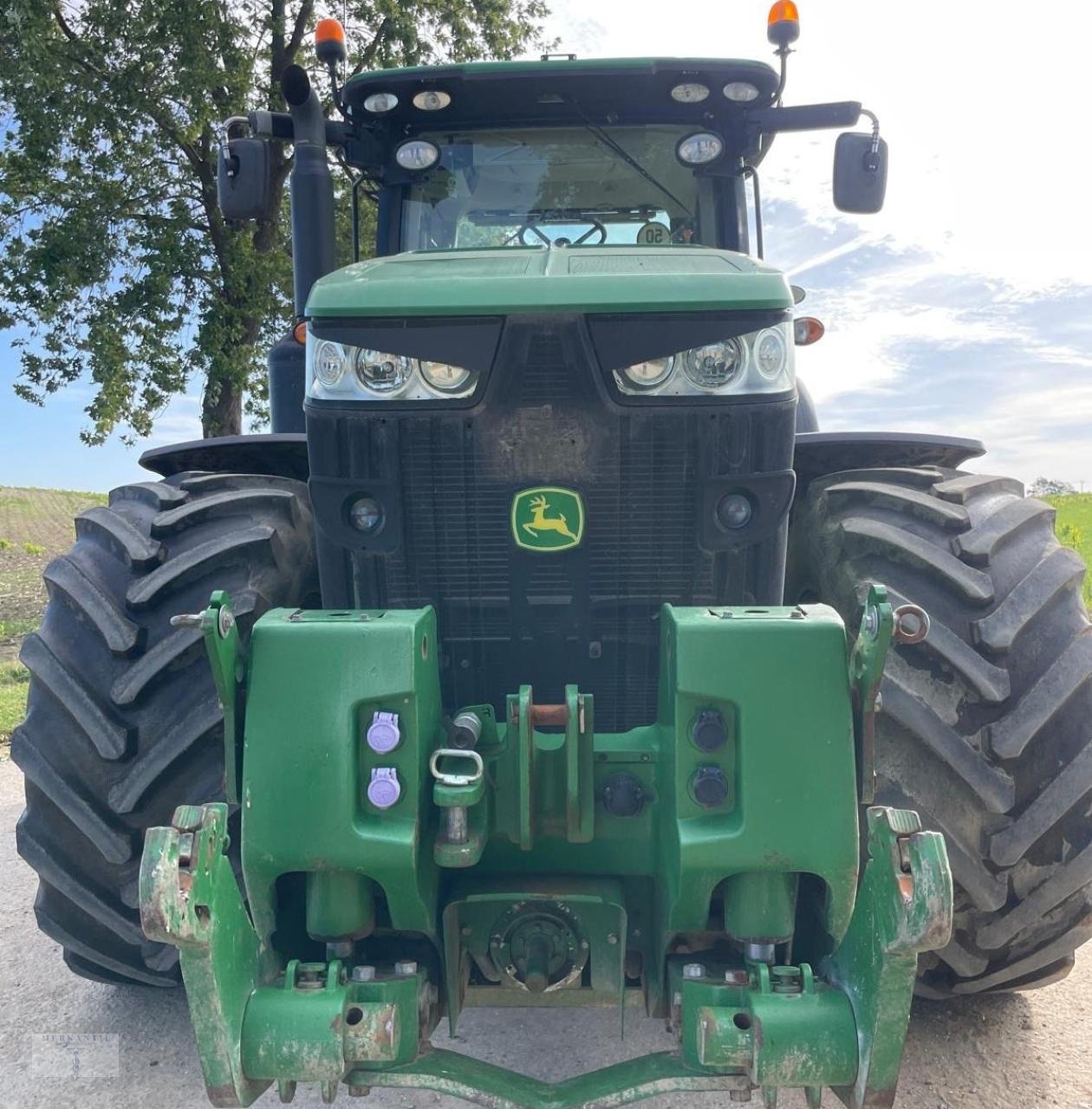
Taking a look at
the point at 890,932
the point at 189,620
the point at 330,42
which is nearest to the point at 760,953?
the point at 890,932

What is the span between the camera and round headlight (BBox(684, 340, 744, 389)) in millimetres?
2418

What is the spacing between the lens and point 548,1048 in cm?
298

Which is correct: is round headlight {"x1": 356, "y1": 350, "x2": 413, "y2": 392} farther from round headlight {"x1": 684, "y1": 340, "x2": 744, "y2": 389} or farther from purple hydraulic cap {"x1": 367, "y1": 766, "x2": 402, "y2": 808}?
purple hydraulic cap {"x1": 367, "y1": 766, "x2": 402, "y2": 808}

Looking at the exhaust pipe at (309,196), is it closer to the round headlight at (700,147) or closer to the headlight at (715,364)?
the round headlight at (700,147)

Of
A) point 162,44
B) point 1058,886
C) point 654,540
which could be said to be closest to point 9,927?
point 654,540

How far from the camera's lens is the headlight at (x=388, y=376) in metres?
2.43

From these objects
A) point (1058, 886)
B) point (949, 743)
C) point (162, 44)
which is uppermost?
point (162, 44)

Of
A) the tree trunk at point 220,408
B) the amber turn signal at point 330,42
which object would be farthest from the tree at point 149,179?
the amber turn signal at point 330,42

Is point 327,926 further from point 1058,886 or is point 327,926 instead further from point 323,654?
point 1058,886

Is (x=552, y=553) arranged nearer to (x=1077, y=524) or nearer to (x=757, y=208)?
(x=757, y=208)

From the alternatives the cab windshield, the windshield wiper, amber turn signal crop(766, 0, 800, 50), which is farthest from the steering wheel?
amber turn signal crop(766, 0, 800, 50)

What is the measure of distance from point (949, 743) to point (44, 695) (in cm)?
237

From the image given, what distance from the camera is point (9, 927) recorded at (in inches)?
155

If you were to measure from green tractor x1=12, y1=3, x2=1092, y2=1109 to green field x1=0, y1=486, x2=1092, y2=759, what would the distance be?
488 cm
